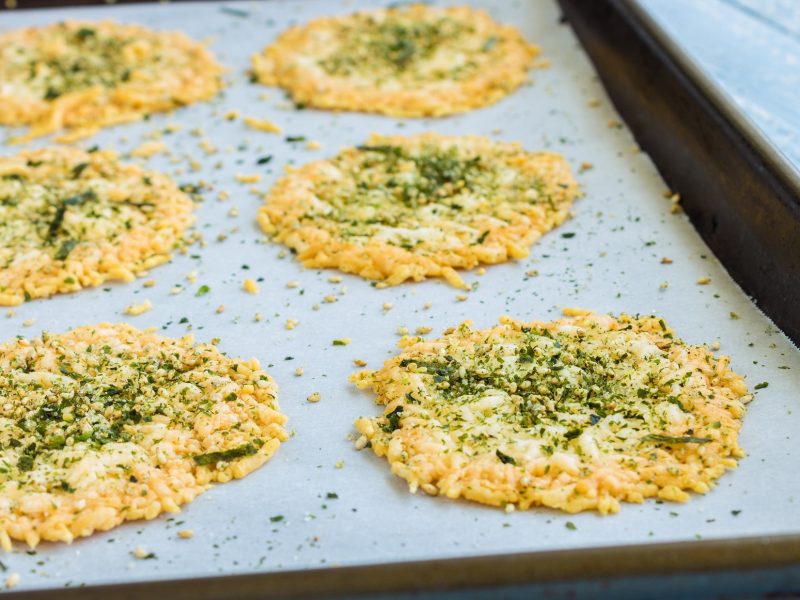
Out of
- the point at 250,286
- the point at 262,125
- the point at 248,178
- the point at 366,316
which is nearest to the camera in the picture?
the point at 366,316

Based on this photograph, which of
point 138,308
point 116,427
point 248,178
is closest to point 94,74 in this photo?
point 248,178

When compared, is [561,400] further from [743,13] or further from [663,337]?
[743,13]

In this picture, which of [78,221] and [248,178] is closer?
[78,221]

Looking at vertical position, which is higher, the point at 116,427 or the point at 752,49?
the point at 752,49

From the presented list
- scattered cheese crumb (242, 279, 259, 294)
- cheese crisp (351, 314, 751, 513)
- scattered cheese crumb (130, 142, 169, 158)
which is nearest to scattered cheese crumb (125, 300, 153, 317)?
scattered cheese crumb (242, 279, 259, 294)

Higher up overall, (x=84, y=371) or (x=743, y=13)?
(x=743, y=13)

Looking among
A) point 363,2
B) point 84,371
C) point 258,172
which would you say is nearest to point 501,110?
point 258,172

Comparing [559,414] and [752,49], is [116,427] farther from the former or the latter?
[752,49]

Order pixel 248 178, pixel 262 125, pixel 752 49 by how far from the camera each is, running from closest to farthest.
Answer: pixel 248 178, pixel 752 49, pixel 262 125
